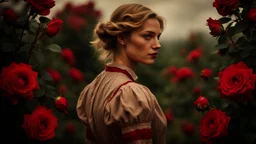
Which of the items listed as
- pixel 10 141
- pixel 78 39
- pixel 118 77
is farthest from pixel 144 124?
pixel 78 39

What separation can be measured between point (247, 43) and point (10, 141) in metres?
1.79

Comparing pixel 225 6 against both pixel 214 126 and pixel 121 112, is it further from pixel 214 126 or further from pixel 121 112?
pixel 121 112

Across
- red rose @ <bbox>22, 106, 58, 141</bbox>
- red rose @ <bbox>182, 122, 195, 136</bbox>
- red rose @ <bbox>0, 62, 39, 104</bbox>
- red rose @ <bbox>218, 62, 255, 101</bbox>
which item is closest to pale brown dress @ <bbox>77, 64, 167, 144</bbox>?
red rose @ <bbox>22, 106, 58, 141</bbox>

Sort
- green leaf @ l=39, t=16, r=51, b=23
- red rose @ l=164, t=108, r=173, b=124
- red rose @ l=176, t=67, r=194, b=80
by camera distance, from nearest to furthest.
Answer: green leaf @ l=39, t=16, r=51, b=23 < red rose @ l=176, t=67, r=194, b=80 < red rose @ l=164, t=108, r=173, b=124

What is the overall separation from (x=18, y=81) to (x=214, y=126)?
1.34 metres

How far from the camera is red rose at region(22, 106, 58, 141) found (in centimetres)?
287

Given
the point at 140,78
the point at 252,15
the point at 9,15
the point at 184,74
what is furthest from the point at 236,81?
the point at 140,78

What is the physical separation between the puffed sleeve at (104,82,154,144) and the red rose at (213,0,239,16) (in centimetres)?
91

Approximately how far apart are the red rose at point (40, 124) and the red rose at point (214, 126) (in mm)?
1036

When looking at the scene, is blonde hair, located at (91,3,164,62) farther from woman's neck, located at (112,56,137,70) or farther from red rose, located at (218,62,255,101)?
red rose, located at (218,62,255,101)

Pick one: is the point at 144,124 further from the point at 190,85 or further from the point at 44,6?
the point at 190,85

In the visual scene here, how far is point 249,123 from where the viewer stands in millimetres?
3059

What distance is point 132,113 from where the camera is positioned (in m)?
2.54

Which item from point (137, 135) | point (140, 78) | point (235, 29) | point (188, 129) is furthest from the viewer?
point (140, 78)
